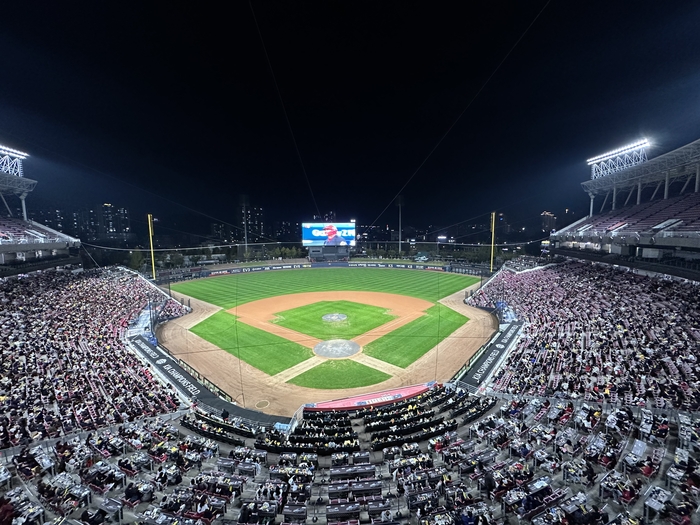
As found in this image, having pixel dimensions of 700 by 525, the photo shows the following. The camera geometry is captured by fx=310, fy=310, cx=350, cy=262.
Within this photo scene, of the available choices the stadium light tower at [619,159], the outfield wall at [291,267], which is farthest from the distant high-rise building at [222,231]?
the stadium light tower at [619,159]

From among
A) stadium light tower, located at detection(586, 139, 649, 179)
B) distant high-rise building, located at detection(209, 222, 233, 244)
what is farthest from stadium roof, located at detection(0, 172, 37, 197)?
stadium light tower, located at detection(586, 139, 649, 179)

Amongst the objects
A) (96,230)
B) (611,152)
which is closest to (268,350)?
(611,152)

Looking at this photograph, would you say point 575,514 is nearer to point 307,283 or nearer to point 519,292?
point 519,292

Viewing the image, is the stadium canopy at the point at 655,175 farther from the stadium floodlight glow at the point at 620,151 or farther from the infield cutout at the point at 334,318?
the infield cutout at the point at 334,318

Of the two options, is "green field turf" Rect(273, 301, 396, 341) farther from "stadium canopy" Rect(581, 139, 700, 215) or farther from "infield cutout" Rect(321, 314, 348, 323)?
"stadium canopy" Rect(581, 139, 700, 215)

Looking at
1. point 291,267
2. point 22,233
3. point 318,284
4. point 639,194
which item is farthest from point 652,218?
point 22,233

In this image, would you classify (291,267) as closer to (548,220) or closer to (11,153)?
(11,153)
